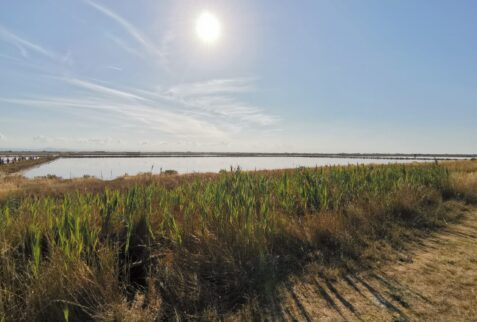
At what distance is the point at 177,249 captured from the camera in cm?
405

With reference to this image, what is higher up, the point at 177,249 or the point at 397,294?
the point at 177,249

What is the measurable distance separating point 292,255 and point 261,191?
93.9 inches

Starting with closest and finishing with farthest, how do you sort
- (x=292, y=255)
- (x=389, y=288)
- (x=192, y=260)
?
(x=389, y=288)
(x=192, y=260)
(x=292, y=255)

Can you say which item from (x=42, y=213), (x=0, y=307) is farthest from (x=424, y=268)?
(x=42, y=213)

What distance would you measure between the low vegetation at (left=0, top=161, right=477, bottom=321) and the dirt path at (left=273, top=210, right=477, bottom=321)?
1.35 feet

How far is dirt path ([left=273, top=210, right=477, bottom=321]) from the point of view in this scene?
3.02 m

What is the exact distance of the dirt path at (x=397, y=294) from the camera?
3.02 meters

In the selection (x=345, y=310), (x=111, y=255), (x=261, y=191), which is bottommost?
(x=345, y=310)

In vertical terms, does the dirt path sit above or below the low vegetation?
below

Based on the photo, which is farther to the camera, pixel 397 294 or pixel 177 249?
pixel 177 249

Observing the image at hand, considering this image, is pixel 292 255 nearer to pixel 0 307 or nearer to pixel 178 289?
pixel 178 289

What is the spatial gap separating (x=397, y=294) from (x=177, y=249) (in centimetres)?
296

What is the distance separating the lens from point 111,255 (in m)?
3.44

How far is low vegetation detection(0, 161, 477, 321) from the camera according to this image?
2.97 m
